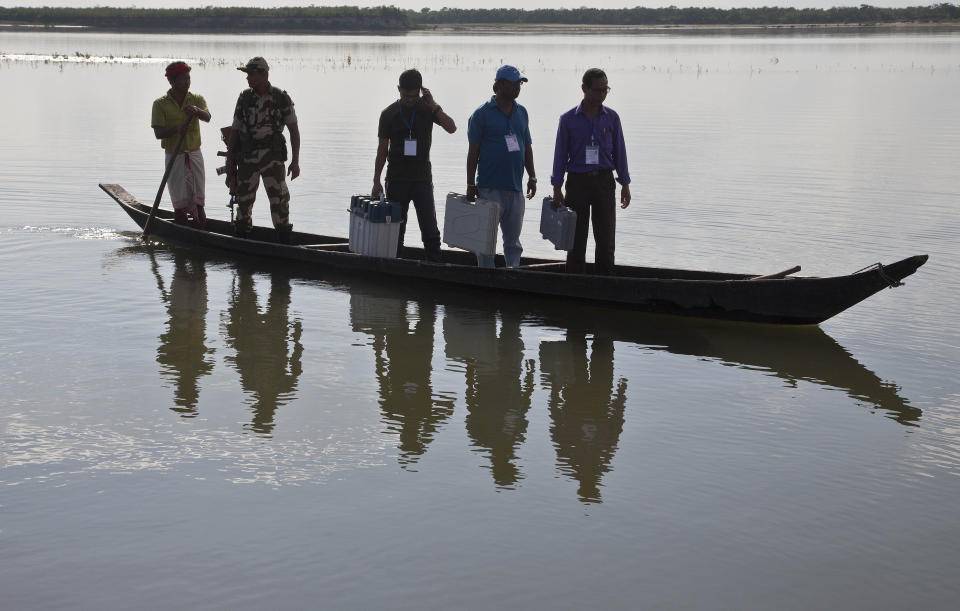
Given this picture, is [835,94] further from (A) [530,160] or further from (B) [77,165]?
(A) [530,160]

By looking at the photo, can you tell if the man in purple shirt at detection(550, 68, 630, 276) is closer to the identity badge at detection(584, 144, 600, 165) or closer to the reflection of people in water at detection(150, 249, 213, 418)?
the identity badge at detection(584, 144, 600, 165)

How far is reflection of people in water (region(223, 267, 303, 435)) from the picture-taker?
263 inches

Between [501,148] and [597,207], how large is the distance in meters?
0.88

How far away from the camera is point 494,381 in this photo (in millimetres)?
7215

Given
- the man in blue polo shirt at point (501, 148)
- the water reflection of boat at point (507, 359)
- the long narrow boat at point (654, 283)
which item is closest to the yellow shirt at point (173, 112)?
the long narrow boat at point (654, 283)

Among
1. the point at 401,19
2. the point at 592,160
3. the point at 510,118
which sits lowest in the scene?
the point at 592,160

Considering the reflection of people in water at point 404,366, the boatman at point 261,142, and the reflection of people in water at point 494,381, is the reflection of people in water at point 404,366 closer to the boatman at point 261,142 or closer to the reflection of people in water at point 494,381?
the reflection of people in water at point 494,381

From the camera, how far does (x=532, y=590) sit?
4320 mm

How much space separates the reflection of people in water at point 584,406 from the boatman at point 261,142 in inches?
133

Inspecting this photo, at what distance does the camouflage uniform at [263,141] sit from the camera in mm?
9859

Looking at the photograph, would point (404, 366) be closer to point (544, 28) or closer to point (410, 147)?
point (410, 147)

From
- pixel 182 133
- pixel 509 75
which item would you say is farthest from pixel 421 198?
pixel 182 133

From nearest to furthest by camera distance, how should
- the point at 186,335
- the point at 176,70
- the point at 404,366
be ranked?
the point at 404,366, the point at 186,335, the point at 176,70

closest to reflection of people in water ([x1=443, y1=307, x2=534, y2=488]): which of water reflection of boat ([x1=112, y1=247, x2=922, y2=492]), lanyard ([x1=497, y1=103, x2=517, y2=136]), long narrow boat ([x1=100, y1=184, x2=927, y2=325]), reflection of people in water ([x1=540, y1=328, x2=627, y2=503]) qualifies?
water reflection of boat ([x1=112, y1=247, x2=922, y2=492])
